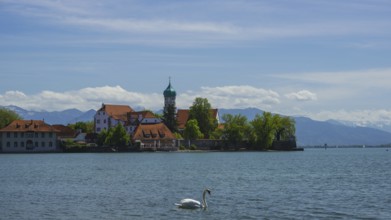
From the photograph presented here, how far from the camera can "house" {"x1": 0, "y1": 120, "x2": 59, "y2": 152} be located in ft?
453

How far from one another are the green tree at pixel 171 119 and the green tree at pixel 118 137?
1841cm

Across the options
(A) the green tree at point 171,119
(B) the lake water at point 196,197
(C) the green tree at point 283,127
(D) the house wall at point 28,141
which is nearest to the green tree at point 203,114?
(A) the green tree at point 171,119

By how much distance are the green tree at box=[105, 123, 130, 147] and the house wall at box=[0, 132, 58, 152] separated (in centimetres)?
1461

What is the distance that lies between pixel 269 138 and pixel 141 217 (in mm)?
116578

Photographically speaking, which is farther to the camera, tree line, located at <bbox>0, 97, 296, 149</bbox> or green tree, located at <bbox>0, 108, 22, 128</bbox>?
green tree, located at <bbox>0, 108, 22, 128</bbox>

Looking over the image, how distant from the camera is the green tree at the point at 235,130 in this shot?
144125 millimetres

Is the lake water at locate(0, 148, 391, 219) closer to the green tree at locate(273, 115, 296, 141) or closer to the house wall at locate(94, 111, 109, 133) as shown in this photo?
the green tree at locate(273, 115, 296, 141)

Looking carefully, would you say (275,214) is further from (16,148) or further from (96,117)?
(96,117)

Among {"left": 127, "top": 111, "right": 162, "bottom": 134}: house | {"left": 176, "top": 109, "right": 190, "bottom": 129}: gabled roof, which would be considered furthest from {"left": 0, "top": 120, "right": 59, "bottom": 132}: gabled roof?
{"left": 176, "top": 109, "right": 190, "bottom": 129}: gabled roof

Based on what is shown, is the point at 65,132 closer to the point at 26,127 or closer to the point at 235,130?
the point at 26,127

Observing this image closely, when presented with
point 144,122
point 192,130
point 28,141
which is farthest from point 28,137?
point 192,130

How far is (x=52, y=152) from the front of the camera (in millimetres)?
139875

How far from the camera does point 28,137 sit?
459 ft

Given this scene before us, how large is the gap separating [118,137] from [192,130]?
17.1 metres
